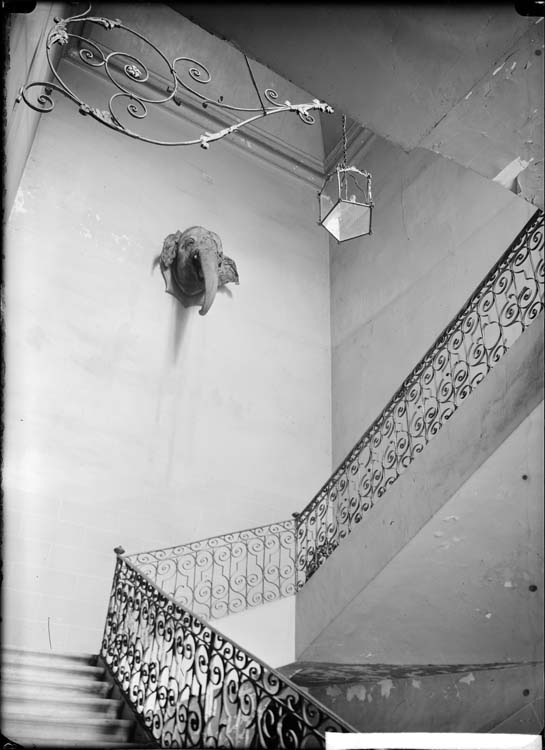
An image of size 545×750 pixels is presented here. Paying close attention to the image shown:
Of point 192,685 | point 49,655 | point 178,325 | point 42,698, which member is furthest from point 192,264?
point 42,698

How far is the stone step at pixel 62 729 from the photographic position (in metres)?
4.26

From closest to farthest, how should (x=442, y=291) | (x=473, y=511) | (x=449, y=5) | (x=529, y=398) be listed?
(x=449, y=5) → (x=529, y=398) → (x=473, y=511) → (x=442, y=291)

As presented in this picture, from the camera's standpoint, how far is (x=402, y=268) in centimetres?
962

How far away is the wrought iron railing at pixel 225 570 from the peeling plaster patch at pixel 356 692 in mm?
1468

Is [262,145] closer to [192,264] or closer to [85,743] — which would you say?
[192,264]

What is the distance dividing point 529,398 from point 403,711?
128 inches

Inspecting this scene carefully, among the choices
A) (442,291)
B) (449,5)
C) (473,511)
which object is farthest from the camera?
(442,291)

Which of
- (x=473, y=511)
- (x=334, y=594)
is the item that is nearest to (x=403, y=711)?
(x=334, y=594)

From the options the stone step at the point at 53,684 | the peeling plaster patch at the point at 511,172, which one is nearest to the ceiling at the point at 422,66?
the peeling plaster patch at the point at 511,172

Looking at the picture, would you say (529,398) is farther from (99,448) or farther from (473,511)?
(99,448)

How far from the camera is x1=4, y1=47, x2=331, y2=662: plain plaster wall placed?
295 inches

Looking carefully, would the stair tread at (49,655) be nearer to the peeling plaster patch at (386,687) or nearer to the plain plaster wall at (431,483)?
the plain plaster wall at (431,483)

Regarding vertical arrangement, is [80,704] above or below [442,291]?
below

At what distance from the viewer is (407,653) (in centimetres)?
621
